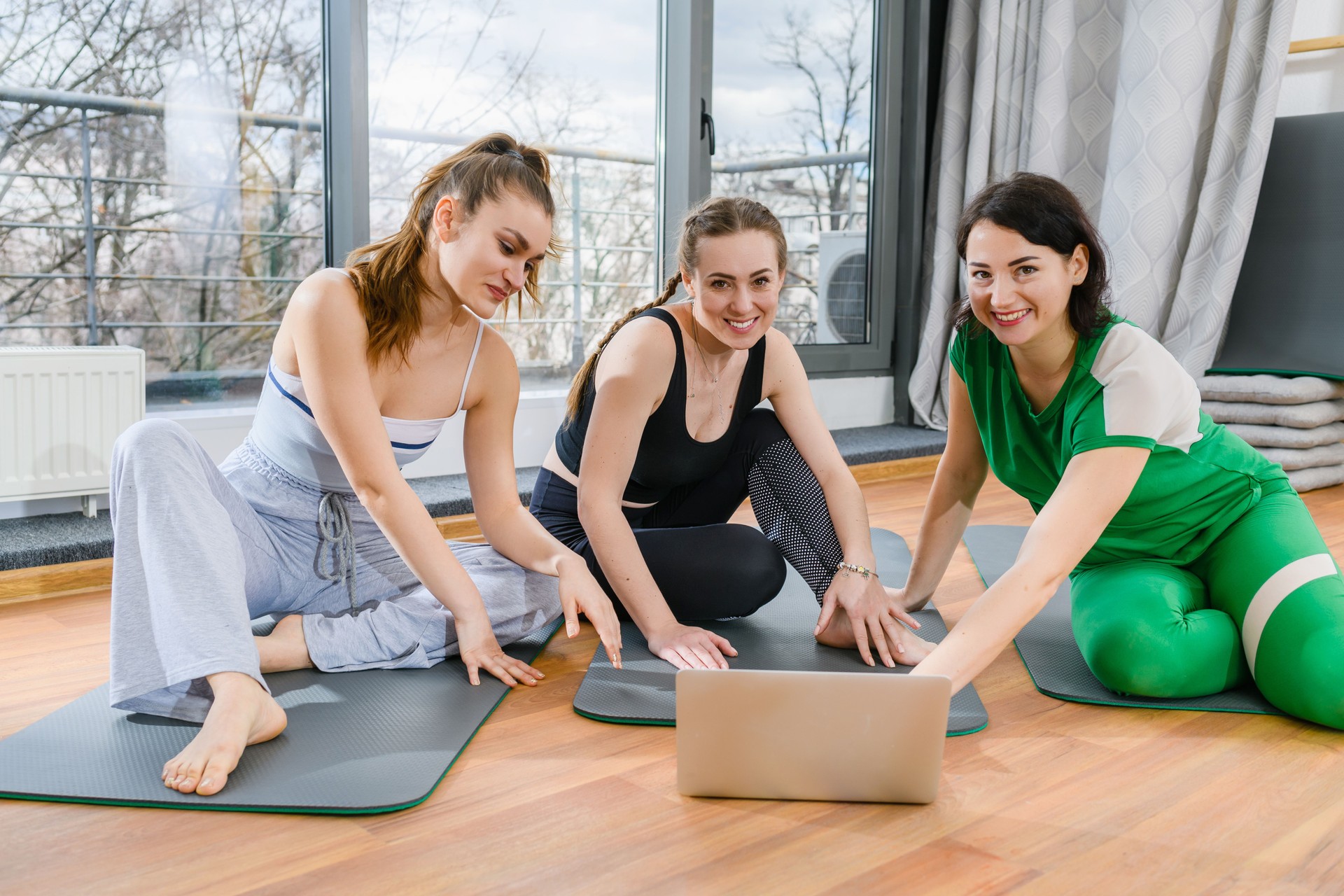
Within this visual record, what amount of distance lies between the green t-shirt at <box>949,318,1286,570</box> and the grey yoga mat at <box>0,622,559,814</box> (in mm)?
871

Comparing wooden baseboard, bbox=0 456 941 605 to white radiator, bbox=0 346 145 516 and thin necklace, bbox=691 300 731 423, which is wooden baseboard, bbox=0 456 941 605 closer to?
white radiator, bbox=0 346 145 516

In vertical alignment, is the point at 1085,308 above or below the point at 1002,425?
above

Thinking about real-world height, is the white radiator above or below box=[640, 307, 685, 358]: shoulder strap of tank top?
below

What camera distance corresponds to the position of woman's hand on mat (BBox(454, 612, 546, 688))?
5.02 feet

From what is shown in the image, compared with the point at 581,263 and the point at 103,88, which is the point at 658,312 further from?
the point at 581,263

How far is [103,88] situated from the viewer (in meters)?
3.19

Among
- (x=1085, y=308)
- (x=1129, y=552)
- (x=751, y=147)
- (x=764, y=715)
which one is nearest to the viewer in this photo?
(x=764, y=715)

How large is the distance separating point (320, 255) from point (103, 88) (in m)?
0.77

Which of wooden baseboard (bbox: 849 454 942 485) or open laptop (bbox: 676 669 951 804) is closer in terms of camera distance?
open laptop (bbox: 676 669 951 804)

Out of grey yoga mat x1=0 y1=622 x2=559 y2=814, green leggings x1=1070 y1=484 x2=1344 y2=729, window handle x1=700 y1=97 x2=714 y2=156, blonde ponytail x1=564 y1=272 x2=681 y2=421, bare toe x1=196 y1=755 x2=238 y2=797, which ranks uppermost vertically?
window handle x1=700 y1=97 x2=714 y2=156

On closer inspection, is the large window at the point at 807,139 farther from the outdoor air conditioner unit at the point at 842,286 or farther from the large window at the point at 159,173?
the large window at the point at 159,173

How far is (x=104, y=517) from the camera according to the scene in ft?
7.66

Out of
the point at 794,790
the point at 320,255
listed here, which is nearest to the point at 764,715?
the point at 794,790

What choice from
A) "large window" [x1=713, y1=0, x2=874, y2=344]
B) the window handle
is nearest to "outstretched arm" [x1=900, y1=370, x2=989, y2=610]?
the window handle
